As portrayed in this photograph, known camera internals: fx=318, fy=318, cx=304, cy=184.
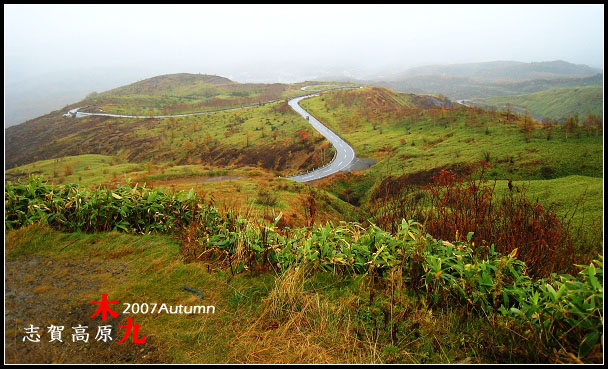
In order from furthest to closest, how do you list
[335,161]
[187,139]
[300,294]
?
[187,139], [335,161], [300,294]

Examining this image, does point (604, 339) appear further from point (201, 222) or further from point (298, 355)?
point (201, 222)

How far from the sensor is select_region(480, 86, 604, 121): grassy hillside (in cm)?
7950

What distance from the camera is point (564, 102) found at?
9362 cm

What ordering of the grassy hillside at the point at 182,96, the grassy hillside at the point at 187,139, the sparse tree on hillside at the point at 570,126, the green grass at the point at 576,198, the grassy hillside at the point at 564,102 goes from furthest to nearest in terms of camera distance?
the grassy hillside at the point at 182,96 → the grassy hillside at the point at 564,102 → the grassy hillside at the point at 187,139 → the sparse tree on hillside at the point at 570,126 → the green grass at the point at 576,198

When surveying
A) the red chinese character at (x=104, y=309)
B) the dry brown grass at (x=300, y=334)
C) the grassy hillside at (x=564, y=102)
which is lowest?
the dry brown grass at (x=300, y=334)

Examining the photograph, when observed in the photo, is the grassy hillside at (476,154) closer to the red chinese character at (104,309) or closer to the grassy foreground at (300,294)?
the grassy foreground at (300,294)

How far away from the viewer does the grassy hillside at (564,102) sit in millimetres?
79500

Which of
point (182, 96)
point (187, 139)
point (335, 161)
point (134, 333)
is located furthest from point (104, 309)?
point (182, 96)

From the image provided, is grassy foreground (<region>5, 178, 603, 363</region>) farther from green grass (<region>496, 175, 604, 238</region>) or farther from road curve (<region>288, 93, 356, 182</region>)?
road curve (<region>288, 93, 356, 182</region>)

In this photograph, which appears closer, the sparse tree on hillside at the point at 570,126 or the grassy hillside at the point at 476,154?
the grassy hillside at the point at 476,154

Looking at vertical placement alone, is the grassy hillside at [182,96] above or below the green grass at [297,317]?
above

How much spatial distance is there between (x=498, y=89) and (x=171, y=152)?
564 feet

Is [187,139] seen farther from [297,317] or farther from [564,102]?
[564,102]

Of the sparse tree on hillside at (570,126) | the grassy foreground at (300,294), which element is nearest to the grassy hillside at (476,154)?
the sparse tree on hillside at (570,126)
